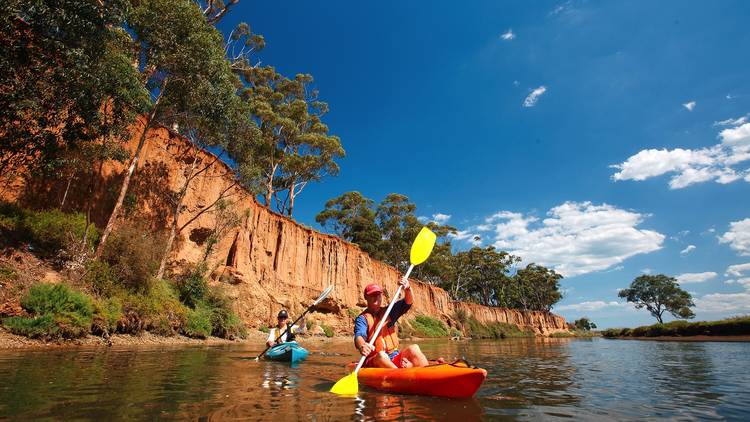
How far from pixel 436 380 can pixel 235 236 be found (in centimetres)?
2263

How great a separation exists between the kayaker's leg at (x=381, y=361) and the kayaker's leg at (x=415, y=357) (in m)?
0.26

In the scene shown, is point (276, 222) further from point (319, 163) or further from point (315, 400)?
point (315, 400)

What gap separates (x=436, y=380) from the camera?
4969 millimetres

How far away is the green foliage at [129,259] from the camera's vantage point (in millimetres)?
14500

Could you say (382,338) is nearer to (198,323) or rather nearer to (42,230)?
(198,323)

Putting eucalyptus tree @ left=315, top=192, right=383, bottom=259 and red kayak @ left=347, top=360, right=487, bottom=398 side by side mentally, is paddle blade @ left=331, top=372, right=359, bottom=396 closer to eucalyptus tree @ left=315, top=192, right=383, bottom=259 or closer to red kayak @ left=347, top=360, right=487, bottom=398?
red kayak @ left=347, top=360, right=487, bottom=398

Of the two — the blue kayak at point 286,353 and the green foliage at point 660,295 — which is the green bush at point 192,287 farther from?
the green foliage at point 660,295

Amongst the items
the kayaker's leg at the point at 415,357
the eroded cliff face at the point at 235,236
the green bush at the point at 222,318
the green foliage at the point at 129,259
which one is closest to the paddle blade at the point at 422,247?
the kayaker's leg at the point at 415,357

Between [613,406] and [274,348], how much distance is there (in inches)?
306

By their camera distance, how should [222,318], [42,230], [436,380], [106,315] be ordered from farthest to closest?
[222,318] → [42,230] → [106,315] → [436,380]

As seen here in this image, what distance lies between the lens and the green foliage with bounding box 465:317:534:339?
191ft

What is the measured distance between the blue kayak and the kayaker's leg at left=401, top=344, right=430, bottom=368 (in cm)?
471

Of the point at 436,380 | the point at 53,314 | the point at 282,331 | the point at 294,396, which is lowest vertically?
the point at 294,396

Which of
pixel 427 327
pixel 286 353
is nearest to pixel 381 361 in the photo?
pixel 286 353
